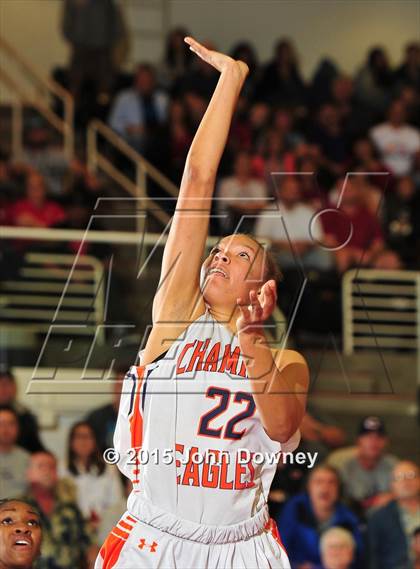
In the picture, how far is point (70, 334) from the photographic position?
6.65 meters

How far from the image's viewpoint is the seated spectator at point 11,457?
5.78 metres

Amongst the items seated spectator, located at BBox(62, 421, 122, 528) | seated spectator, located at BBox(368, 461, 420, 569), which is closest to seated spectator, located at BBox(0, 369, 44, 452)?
seated spectator, located at BBox(62, 421, 122, 528)

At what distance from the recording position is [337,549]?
233 inches

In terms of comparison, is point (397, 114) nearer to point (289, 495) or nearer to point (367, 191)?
point (367, 191)

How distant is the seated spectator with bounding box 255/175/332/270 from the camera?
22.7 feet

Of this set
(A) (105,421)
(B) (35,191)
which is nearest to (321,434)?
(A) (105,421)

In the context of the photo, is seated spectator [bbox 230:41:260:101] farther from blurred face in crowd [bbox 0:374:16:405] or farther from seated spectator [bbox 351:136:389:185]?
blurred face in crowd [bbox 0:374:16:405]

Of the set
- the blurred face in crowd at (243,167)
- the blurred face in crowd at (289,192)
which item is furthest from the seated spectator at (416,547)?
the blurred face in crowd at (243,167)

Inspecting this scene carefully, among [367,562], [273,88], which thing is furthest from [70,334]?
[273,88]

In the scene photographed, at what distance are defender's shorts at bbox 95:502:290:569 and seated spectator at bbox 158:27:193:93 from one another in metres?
6.89

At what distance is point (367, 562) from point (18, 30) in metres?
6.17

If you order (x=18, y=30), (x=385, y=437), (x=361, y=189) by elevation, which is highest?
(x=18, y=30)

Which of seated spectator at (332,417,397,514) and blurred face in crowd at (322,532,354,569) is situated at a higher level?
seated spectator at (332,417,397,514)

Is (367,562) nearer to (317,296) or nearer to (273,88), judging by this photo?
(317,296)
